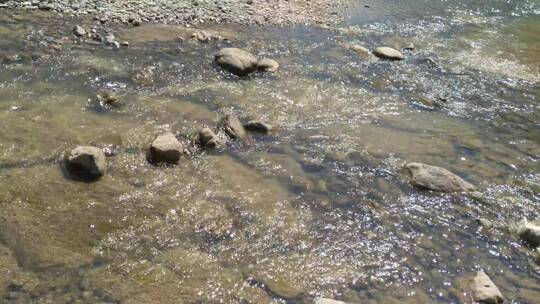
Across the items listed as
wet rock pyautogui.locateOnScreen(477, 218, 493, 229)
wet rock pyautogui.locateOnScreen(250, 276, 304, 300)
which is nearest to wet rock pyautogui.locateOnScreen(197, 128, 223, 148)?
wet rock pyautogui.locateOnScreen(250, 276, 304, 300)

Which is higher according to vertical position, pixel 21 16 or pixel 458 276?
pixel 21 16

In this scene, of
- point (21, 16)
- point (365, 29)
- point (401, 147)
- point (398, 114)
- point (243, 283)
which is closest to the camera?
point (243, 283)

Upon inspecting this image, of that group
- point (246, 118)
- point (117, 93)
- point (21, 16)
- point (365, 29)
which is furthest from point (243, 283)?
point (365, 29)

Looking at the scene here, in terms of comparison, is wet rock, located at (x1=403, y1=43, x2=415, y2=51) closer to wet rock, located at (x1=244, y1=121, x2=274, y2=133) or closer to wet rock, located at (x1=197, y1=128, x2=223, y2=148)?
wet rock, located at (x1=244, y1=121, x2=274, y2=133)

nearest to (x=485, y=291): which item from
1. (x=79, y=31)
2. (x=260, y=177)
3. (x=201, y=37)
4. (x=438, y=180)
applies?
→ (x=438, y=180)

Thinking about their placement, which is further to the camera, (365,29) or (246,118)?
(365,29)

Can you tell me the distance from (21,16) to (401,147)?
9.17 meters

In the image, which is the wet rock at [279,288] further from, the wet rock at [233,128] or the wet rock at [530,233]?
the wet rock at [530,233]

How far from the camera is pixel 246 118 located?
8.37 m

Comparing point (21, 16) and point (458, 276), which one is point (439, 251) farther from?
point (21, 16)

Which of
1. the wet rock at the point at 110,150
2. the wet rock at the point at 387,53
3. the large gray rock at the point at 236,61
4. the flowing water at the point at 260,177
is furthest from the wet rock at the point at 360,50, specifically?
the wet rock at the point at 110,150

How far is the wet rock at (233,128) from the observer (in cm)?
772

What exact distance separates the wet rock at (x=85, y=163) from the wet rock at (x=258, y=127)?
250 centimetres

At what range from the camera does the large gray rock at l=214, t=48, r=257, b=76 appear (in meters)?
9.90
